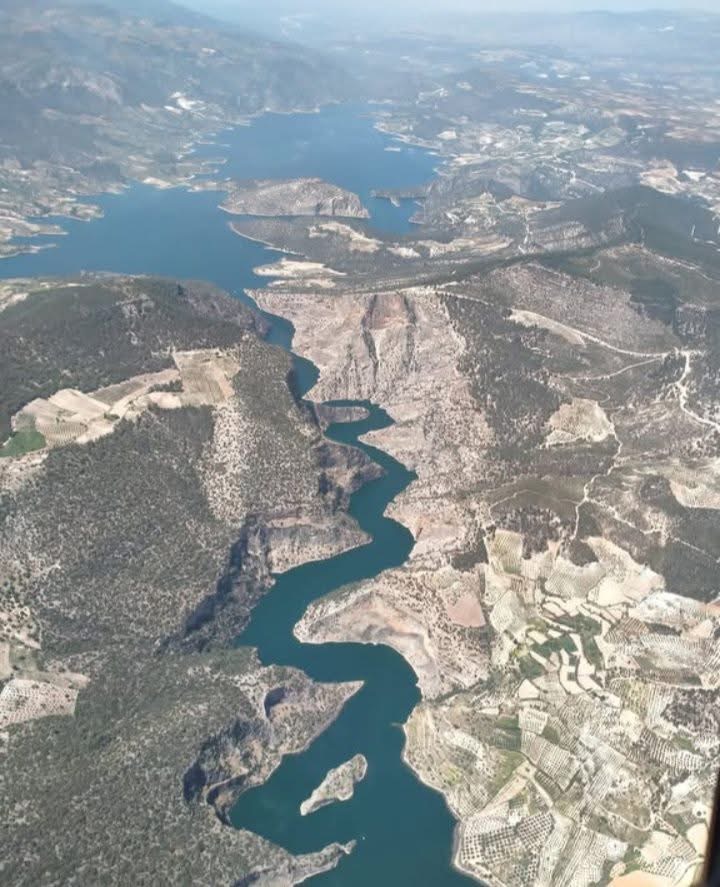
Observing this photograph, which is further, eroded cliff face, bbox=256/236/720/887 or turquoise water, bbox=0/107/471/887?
eroded cliff face, bbox=256/236/720/887

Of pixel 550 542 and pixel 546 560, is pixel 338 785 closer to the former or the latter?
pixel 546 560

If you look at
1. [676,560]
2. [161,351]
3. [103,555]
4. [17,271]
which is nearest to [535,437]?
[676,560]

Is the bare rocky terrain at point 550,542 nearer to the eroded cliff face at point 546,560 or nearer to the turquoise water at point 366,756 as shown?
the eroded cliff face at point 546,560

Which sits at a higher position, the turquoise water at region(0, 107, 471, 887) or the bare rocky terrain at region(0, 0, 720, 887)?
the bare rocky terrain at region(0, 0, 720, 887)

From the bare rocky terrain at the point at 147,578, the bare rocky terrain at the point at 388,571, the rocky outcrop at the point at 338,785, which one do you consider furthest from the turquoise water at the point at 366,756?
the bare rocky terrain at the point at 147,578

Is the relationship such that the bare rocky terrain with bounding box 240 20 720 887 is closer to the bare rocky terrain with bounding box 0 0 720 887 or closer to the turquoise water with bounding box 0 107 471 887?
the bare rocky terrain with bounding box 0 0 720 887

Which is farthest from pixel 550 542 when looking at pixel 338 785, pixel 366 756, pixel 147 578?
pixel 147 578

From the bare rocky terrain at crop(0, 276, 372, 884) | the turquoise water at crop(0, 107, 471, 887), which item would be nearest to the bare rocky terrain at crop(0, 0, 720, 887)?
the bare rocky terrain at crop(0, 276, 372, 884)

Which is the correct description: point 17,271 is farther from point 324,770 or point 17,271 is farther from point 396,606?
point 324,770
